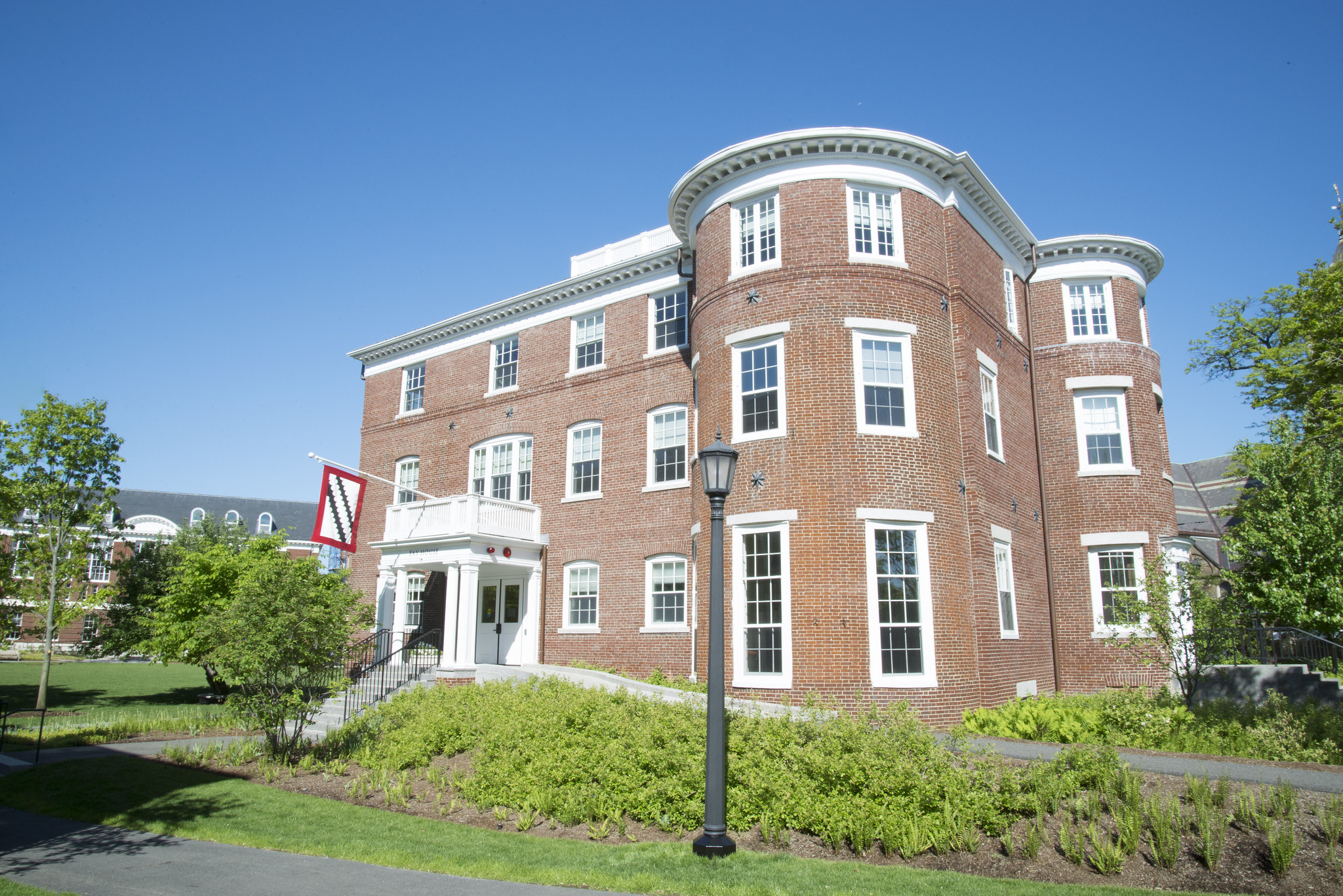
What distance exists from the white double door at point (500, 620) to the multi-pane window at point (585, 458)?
3.08 m

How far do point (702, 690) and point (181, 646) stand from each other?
15.8 meters

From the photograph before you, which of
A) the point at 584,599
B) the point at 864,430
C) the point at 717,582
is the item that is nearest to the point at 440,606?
the point at 584,599

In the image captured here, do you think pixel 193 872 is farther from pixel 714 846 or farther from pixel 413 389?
pixel 413 389

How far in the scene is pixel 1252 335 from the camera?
2920cm

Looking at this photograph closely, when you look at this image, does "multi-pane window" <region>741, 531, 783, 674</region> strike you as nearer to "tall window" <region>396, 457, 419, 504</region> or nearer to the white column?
the white column

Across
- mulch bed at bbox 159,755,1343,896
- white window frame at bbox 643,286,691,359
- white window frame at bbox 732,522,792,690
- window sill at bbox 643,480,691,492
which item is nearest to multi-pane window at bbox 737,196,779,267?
white window frame at bbox 643,286,691,359

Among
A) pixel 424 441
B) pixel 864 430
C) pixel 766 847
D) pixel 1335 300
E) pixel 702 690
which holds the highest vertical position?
pixel 1335 300

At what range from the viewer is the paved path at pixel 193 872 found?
7.54 meters

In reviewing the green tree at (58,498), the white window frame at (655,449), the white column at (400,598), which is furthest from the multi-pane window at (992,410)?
the green tree at (58,498)

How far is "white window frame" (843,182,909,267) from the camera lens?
16844mm

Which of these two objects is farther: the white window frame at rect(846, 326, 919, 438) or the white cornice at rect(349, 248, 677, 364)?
the white cornice at rect(349, 248, 677, 364)

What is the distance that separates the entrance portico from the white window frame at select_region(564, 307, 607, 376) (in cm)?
404

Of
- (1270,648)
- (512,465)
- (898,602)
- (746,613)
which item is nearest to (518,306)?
(512,465)

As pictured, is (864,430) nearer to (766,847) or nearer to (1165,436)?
(766,847)
